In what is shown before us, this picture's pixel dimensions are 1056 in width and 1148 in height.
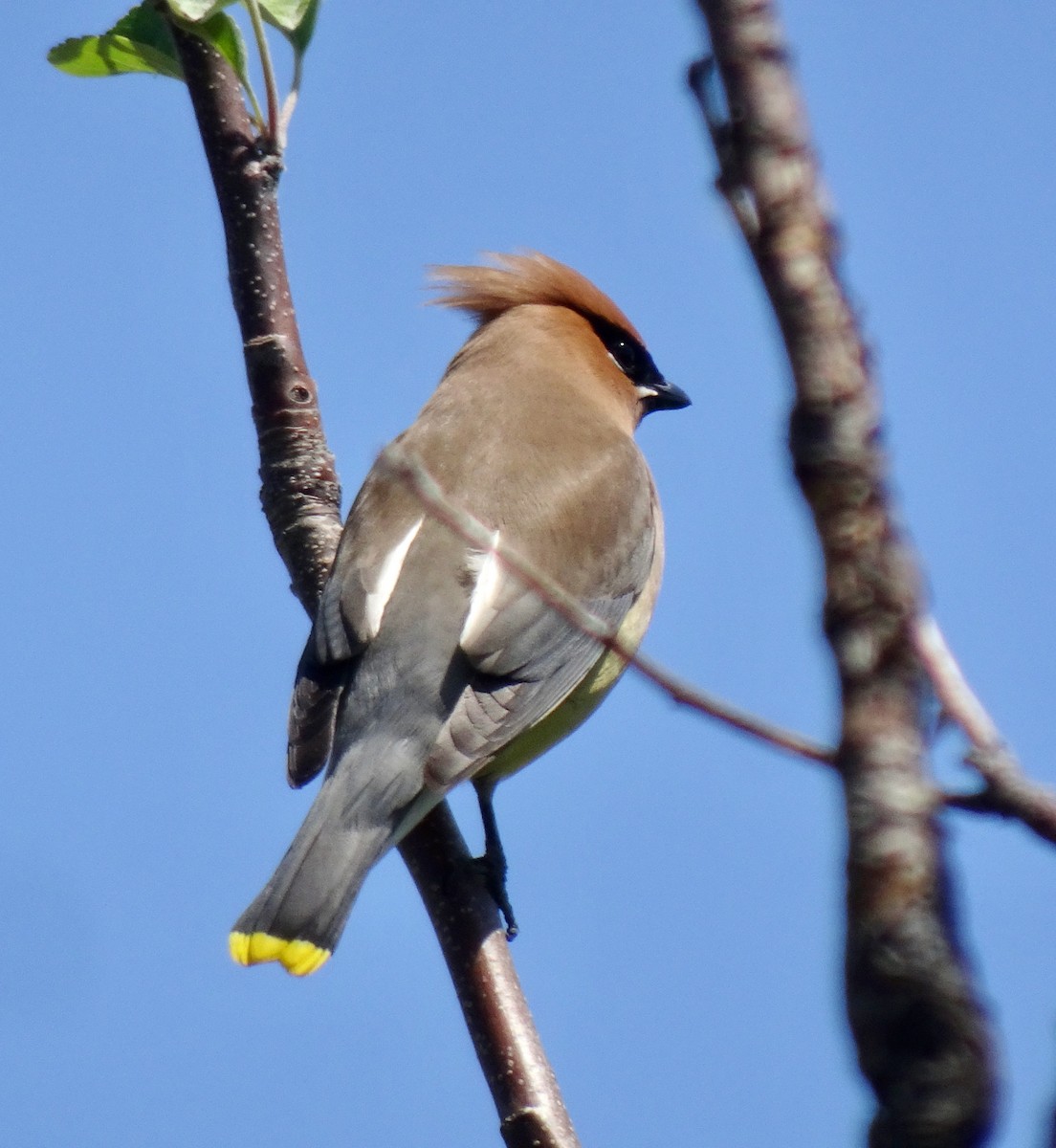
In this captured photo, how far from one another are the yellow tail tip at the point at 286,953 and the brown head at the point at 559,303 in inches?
103

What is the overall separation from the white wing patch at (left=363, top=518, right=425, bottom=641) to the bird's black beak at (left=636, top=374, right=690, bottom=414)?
1818mm

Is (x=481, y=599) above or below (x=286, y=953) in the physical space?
above

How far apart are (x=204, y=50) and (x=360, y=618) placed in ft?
4.01

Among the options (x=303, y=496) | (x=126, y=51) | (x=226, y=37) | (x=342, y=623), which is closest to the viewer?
(x=226, y=37)

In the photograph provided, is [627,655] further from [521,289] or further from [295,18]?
[521,289]

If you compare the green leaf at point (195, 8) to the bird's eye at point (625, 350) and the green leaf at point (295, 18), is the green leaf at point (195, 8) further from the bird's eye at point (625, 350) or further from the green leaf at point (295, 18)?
the bird's eye at point (625, 350)

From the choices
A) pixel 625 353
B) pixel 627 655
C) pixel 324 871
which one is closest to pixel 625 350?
pixel 625 353

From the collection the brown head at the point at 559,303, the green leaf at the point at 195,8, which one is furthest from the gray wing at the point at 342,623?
the brown head at the point at 559,303

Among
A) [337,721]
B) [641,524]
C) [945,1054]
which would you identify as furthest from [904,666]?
[641,524]

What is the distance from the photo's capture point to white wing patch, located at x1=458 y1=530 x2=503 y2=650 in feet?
12.8

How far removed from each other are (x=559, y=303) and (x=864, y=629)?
4.54 meters

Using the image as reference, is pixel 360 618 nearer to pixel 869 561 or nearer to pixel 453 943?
pixel 453 943

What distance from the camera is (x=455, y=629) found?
A: 3.89 metres

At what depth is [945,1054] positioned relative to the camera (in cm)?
120
